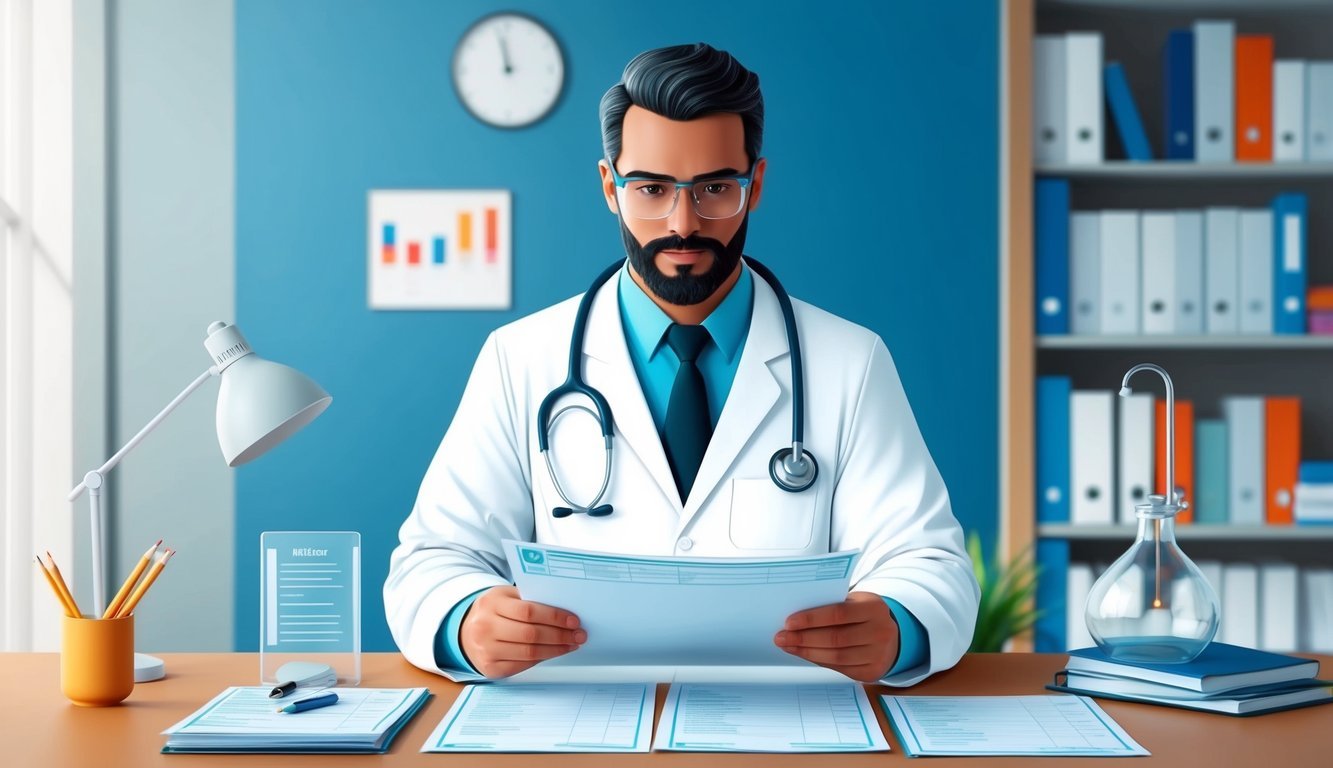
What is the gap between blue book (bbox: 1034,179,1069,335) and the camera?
112 inches

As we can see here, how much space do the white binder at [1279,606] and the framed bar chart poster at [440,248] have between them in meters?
2.13

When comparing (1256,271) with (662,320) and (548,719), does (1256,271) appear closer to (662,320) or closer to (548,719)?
(662,320)

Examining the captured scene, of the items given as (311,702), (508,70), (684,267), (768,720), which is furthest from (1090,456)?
(311,702)

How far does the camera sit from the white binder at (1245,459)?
280cm

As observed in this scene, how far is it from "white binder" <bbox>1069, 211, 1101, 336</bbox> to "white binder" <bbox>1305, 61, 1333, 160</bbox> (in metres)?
0.59

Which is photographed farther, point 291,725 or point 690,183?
point 690,183

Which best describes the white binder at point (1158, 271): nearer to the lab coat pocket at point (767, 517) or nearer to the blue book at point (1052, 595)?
the blue book at point (1052, 595)

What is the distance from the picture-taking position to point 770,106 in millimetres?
3070

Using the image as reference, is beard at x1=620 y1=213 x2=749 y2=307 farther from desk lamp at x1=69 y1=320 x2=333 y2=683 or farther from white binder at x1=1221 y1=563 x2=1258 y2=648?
white binder at x1=1221 y1=563 x2=1258 y2=648

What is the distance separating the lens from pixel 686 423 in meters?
1.55

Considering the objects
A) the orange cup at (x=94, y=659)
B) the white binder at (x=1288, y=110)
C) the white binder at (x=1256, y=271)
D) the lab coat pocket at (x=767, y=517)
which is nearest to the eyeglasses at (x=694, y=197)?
the lab coat pocket at (x=767, y=517)

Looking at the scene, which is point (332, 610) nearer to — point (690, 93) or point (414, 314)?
point (690, 93)

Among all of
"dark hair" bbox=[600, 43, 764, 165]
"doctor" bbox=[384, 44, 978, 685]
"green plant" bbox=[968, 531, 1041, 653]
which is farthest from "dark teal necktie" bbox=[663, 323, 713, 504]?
"green plant" bbox=[968, 531, 1041, 653]

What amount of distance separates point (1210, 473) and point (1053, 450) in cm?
39
